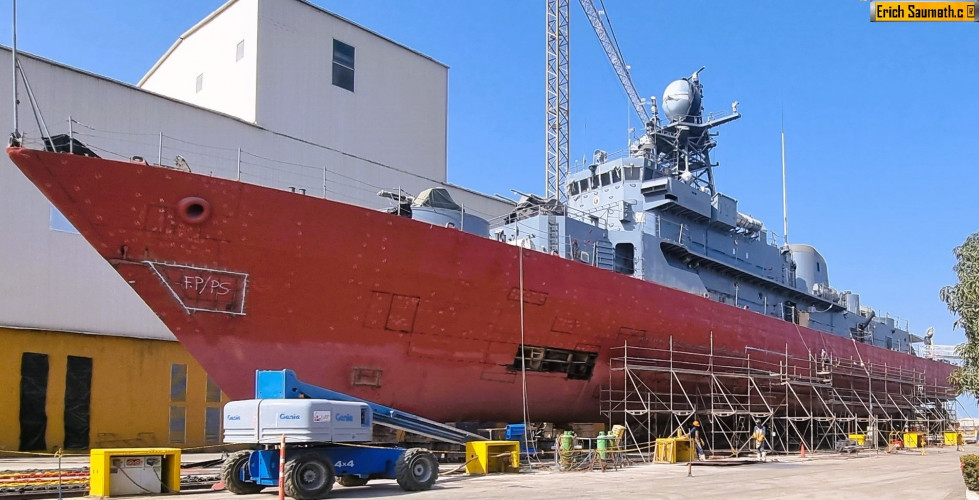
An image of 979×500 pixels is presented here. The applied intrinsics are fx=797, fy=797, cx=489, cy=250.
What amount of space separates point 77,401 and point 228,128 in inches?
333

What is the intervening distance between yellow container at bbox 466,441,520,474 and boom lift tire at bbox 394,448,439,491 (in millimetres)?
2345

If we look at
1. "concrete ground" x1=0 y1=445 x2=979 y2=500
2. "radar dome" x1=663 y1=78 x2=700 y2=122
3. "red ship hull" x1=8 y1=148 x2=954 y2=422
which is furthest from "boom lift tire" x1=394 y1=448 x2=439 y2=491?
"radar dome" x1=663 y1=78 x2=700 y2=122

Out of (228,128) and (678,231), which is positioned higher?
(228,128)

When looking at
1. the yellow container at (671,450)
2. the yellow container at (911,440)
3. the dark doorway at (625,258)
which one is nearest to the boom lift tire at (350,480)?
the yellow container at (671,450)

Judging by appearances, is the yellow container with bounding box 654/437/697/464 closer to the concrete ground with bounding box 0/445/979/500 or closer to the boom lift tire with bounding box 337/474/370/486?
the concrete ground with bounding box 0/445/979/500

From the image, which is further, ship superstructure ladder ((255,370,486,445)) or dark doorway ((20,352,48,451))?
Answer: dark doorway ((20,352,48,451))

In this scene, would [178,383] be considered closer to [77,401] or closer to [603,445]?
[77,401]

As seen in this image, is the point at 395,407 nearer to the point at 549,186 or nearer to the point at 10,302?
the point at 10,302

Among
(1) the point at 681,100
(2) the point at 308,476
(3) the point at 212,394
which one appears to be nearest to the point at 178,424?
(3) the point at 212,394

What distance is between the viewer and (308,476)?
10.7m

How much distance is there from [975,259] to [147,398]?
1968cm

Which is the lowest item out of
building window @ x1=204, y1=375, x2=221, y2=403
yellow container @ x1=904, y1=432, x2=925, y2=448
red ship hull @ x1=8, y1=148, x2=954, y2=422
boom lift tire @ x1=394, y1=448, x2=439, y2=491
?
yellow container @ x1=904, y1=432, x2=925, y2=448

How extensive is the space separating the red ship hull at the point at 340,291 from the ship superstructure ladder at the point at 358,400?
125cm

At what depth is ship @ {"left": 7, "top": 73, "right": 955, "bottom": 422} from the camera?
12805mm
